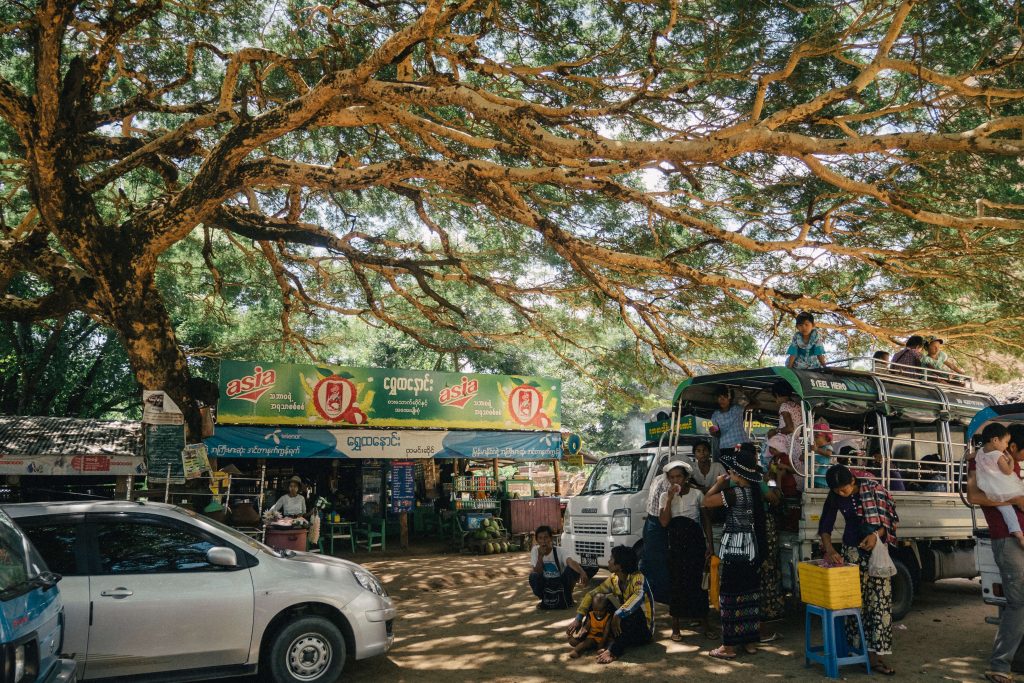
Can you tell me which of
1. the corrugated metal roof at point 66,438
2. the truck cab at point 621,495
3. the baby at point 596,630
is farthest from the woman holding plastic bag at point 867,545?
the corrugated metal roof at point 66,438

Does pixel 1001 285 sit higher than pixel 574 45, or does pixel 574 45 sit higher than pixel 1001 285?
pixel 574 45

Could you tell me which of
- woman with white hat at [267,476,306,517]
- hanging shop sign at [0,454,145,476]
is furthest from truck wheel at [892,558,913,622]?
hanging shop sign at [0,454,145,476]

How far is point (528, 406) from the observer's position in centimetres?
1639

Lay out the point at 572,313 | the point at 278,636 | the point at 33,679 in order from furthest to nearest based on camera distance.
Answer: the point at 572,313 → the point at 278,636 → the point at 33,679

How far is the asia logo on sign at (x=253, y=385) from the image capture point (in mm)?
13453

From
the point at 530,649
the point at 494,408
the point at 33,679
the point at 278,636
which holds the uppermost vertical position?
the point at 494,408

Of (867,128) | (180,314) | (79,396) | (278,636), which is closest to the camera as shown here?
(278,636)

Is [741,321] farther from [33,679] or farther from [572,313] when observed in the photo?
[33,679]

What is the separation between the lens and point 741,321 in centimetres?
→ 1202

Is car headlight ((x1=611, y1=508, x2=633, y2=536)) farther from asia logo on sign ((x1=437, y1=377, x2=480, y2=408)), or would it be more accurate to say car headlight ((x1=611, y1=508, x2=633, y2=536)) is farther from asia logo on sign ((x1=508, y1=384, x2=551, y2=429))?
asia logo on sign ((x1=508, y1=384, x2=551, y2=429))

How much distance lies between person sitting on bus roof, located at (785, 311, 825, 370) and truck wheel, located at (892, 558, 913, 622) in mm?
2267

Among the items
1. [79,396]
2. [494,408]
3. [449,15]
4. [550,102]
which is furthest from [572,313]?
[79,396]

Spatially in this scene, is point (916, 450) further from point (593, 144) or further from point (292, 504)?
point (292, 504)

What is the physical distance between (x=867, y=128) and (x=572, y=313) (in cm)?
684
